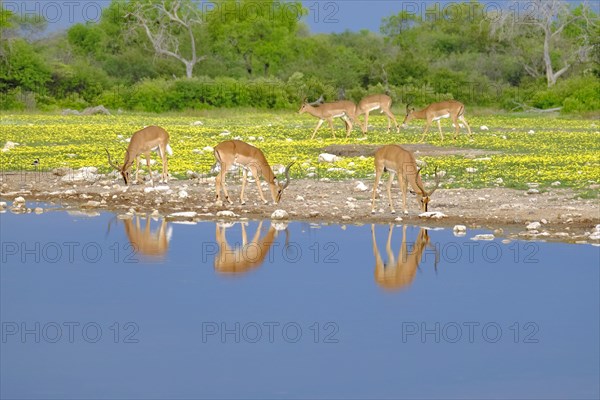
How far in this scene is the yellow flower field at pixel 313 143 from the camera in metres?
23.1

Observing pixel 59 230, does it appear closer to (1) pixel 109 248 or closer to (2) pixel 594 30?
(1) pixel 109 248

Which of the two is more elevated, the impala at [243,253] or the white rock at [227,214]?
the white rock at [227,214]

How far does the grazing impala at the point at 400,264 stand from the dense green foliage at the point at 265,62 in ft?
102

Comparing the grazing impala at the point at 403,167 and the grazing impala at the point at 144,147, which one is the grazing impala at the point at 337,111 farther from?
the grazing impala at the point at 403,167

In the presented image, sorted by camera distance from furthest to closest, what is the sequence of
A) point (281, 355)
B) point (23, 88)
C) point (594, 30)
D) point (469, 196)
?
point (594, 30)
point (23, 88)
point (469, 196)
point (281, 355)

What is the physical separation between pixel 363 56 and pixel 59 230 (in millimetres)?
43411

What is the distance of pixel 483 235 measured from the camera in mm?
16844

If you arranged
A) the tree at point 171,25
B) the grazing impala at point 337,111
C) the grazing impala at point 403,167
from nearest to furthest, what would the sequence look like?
the grazing impala at point 403,167, the grazing impala at point 337,111, the tree at point 171,25

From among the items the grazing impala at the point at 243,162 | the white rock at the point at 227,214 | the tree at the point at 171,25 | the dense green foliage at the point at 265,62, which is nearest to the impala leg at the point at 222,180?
the grazing impala at the point at 243,162

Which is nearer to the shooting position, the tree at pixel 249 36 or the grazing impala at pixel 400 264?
the grazing impala at pixel 400 264

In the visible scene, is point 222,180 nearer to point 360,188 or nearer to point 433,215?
point 360,188

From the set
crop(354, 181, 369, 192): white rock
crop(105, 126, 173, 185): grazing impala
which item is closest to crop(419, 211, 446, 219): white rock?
crop(354, 181, 369, 192): white rock

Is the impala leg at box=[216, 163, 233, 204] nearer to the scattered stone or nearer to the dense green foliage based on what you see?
the scattered stone

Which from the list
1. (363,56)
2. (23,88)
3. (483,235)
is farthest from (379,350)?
(363,56)
